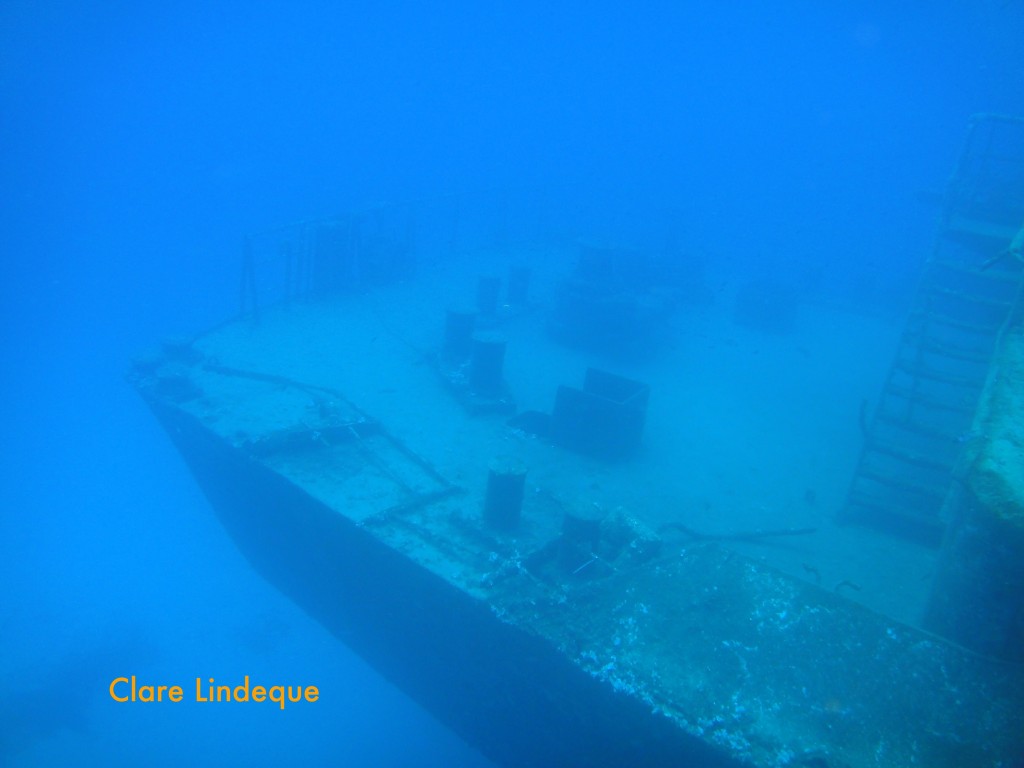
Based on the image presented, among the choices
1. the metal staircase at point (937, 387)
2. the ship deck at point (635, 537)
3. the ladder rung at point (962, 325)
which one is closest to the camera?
the ship deck at point (635, 537)

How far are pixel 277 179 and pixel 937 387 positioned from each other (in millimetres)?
100020

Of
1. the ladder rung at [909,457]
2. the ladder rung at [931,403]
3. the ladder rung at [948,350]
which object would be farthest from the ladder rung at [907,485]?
the ladder rung at [948,350]

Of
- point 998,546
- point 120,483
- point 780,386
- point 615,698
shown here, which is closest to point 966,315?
point 780,386

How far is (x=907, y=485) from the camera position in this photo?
20.7 ft

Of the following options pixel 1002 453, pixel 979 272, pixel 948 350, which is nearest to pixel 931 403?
pixel 948 350

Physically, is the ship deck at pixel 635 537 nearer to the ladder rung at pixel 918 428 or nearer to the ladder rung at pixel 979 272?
the ladder rung at pixel 918 428

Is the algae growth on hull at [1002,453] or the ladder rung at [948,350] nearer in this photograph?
the algae growth on hull at [1002,453]

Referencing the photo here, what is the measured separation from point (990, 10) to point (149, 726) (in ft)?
174

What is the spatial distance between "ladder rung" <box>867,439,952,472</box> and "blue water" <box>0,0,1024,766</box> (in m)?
9.08

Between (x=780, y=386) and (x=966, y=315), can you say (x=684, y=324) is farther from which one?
(x=966, y=315)

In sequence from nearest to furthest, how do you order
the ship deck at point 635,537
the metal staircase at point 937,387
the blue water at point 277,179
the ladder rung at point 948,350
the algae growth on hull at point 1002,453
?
the algae growth on hull at point 1002,453, the ship deck at point 635,537, the metal staircase at point 937,387, the ladder rung at point 948,350, the blue water at point 277,179

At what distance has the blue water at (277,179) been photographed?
Answer: 14.0 m

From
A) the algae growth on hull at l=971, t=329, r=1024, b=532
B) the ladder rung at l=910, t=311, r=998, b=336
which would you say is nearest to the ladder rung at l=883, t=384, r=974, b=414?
the ladder rung at l=910, t=311, r=998, b=336

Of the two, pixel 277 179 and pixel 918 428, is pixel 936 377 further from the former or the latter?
pixel 277 179
